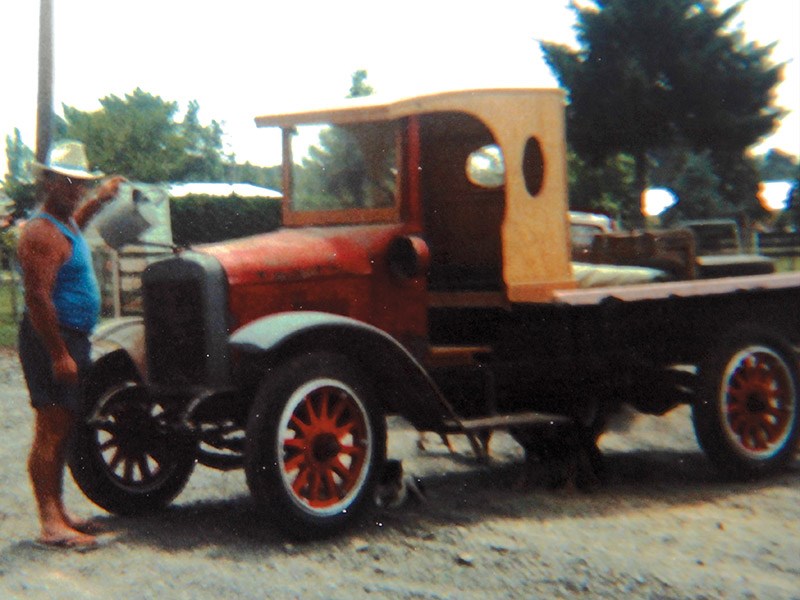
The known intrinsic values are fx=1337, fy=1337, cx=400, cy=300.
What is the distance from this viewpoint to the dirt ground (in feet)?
16.7

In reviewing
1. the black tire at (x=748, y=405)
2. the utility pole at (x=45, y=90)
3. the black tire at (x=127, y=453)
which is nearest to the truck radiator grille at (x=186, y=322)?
the black tire at (x=127, y=453)

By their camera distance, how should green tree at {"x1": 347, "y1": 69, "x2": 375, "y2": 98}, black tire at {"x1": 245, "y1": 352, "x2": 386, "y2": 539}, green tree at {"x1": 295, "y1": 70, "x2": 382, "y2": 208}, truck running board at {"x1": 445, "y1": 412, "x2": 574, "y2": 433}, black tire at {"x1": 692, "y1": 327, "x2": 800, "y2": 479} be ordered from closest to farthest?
black tire at {"x1": 245, "y1": 352, "x2": 386, "y2": 539}, truck running board at {"x1": 445, "y1": 412, "x2": 574, "y2": 433}, green tree at {"x1": 295, "y1": 70, "x2": 382, "y2": 208}, black tire at {"x1": 692, "y1": 327, "x2": 800, "y2": 479}, green tree at {"x1": 347, "y1": 69, "x2": 375, "y2": 98}

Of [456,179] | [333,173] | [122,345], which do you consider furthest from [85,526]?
[456,179]

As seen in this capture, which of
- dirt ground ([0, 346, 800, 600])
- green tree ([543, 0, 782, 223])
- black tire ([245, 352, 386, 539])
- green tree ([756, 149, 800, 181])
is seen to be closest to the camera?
dirt ground ([0, 346, 800, 600])

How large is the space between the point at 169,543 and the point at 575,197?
40.8 meters

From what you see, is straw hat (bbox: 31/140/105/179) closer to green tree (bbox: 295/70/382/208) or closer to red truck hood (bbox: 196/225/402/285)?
red truck hood (bbox: 196/225/402/285)

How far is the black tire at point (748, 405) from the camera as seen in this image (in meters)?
7.66

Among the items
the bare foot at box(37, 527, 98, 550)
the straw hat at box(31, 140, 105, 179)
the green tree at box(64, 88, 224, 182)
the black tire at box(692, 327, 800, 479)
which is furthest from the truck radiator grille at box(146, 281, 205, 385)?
the green tree at box(64, 88, 224, 182)

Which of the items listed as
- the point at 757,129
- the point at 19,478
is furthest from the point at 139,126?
the point at 19,478

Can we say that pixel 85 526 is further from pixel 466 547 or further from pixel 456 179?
pixel 456 179

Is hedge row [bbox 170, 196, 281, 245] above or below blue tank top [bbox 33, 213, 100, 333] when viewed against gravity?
above

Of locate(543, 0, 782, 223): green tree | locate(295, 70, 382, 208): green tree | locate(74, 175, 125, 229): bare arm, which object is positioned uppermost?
locate(543, 0, 782, 223): green tree

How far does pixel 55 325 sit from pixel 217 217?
98.5ft

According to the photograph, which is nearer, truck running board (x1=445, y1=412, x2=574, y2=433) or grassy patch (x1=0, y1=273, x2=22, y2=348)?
truck running board (x1=445, y1=412, x2=574, y2=433)
